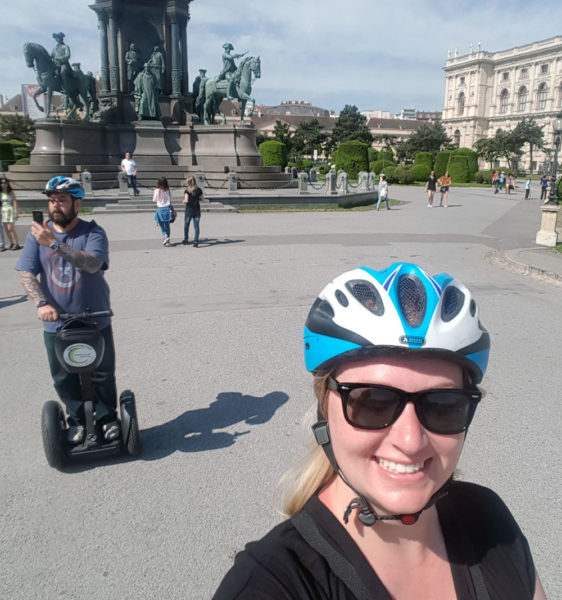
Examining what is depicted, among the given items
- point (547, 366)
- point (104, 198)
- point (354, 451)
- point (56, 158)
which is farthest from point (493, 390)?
point (56, 158)

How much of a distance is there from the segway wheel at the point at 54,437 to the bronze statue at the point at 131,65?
27281 mm

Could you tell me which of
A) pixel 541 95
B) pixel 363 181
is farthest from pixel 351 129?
pixel 363 181

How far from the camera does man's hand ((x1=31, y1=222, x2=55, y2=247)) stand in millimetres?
3342

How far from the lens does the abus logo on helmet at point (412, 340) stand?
1318 millimetres

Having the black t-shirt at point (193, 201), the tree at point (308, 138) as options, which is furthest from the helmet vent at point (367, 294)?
the tree at point (308, 138)

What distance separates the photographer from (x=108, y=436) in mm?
3725

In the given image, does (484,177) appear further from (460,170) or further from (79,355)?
(79,355)

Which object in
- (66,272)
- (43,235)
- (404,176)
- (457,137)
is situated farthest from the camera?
(457,137)

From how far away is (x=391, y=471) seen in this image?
4.26 feet

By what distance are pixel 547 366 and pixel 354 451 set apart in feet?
16.7

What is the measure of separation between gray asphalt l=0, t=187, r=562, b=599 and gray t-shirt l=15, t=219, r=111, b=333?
45.1 inches

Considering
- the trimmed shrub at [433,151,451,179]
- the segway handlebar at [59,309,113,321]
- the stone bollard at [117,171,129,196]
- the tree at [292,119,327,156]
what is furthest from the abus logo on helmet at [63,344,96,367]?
the tree at [292,119,327,156]

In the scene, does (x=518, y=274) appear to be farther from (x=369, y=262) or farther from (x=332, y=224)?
(x=332, y=224)

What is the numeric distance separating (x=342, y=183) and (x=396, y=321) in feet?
83.7
